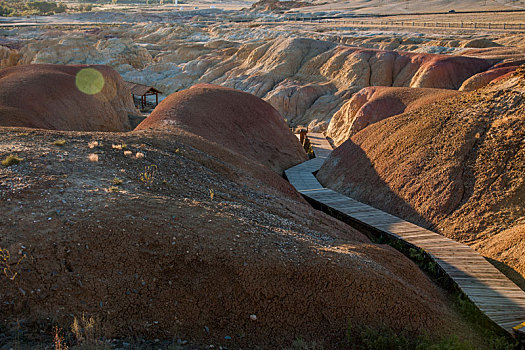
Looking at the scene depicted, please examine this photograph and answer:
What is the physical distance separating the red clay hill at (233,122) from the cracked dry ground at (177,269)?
9.09m

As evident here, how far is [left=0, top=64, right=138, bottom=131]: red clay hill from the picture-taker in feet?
57.7

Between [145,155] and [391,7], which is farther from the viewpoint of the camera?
[391,7]

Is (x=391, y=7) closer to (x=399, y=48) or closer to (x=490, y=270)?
(x=399, y=48)

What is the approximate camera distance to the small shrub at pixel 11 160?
7309 mm

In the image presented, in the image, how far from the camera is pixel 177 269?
19.7 feet

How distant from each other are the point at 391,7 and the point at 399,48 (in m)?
61.8

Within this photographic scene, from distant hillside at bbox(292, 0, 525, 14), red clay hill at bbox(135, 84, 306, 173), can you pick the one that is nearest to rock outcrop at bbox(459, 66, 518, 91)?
red clay hill at bbox(135, 84, 306, 173)

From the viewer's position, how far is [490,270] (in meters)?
9.16

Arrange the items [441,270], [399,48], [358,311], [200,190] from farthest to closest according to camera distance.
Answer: [399,48] → [441,270] → [200,190] → [358,311]

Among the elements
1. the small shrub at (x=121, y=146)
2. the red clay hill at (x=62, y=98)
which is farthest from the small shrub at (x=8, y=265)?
the red clay hill at (x=62, y=98)

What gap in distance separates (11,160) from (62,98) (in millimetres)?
14703

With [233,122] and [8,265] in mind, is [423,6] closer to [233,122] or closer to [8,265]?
[233,122]

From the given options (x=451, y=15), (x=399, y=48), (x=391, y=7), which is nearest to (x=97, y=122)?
(x=399, y=48)

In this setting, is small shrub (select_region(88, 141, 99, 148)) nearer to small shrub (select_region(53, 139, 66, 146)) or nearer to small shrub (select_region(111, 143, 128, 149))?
small shrub (select_region(111, 143, 128, 149))
